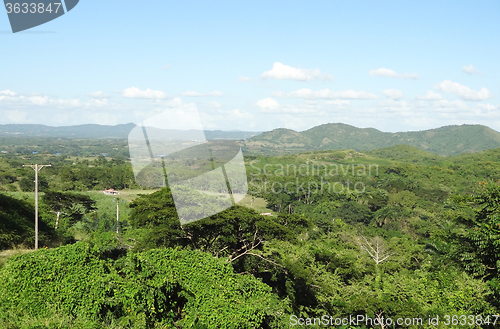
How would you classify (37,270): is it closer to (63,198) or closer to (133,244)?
(133,244)

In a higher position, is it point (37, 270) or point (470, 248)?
point (37, 270)

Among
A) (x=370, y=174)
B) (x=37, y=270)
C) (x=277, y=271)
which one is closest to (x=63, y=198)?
(x=277, y=271)

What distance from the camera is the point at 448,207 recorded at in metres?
46.1

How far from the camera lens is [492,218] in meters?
8.49

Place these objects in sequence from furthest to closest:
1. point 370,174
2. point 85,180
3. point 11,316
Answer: point 370,174 → point 85,180 → point 11,316

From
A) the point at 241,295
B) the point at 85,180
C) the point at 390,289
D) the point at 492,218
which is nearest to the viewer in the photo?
the point at 241,295

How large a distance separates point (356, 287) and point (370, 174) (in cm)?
7062

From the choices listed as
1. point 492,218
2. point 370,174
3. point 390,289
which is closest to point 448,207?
point 370,174

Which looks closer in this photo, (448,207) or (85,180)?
(448,207)

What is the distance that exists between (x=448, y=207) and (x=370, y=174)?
34.3 meters

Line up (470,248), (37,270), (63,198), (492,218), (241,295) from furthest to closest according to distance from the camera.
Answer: (63,198)
(470,248)
(492,218)
(241,295)
(37,270)

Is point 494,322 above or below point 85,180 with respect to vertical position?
above

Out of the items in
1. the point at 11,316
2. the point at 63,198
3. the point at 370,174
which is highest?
the point at 11,316

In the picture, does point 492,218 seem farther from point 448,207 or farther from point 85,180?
point 85,180
